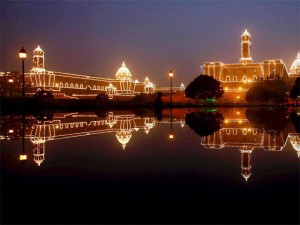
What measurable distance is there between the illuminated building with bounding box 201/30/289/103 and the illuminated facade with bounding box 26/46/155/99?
25473 mm

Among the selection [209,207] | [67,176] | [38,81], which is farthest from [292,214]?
[38,81]

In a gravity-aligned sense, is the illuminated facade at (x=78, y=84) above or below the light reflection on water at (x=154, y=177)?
above

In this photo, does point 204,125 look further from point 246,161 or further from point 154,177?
point 154,177

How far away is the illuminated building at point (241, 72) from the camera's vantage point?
→ 258 ft

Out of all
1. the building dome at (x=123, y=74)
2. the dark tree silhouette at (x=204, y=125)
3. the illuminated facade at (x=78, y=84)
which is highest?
the building dome at (x=123, y=74)

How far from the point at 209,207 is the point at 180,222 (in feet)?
1.41

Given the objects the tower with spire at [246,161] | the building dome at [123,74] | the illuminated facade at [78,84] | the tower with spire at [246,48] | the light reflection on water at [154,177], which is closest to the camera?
the light reflection on water at [154,177]

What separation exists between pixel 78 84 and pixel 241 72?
36.2 metres

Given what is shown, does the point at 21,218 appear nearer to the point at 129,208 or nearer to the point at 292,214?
the point at 129,208

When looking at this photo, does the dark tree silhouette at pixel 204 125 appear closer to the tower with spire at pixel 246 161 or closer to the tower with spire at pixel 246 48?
the tower with spire at pixel 246 161

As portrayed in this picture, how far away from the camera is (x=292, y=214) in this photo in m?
2.95

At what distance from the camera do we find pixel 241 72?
81.1 meters

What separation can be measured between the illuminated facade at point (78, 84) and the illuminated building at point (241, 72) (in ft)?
83.6

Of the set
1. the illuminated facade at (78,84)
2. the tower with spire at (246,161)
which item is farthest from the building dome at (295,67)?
the tower with spire at (246,161)
